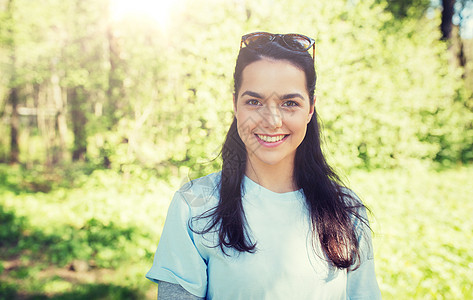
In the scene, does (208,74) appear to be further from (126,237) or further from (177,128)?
(126,237)

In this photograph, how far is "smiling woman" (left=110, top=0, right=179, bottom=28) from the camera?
19.8 ft

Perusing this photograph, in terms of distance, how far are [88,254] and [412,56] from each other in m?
8.29

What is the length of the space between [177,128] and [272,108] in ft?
12.6

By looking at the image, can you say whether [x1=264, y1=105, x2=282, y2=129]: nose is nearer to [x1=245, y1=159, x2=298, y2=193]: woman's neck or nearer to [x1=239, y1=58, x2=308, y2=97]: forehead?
[x1=239, y1=58, x2=308, y2=97]: forehead

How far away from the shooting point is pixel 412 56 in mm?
8312

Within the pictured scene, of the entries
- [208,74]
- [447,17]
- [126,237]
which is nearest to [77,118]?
[126,237]

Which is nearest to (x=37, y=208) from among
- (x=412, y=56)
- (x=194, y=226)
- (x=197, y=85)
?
(x=197, y=85)

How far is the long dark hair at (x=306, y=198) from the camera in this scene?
1310 millimetres

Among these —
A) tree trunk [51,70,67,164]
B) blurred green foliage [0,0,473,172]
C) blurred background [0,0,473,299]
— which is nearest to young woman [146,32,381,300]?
blurred background [0,0,473,299]

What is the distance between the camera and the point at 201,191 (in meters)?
1.38

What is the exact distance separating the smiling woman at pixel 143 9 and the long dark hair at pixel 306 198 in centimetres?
526

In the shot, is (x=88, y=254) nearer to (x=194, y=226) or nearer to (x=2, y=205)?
(x=2, y=205)

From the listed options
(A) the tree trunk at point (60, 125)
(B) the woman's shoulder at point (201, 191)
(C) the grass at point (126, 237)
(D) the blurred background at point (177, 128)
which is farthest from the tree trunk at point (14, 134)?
(B) the woman's shoulder at point (201, 191)

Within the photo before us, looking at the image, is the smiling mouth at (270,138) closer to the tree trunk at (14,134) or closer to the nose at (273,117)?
the nose at (273,117)
